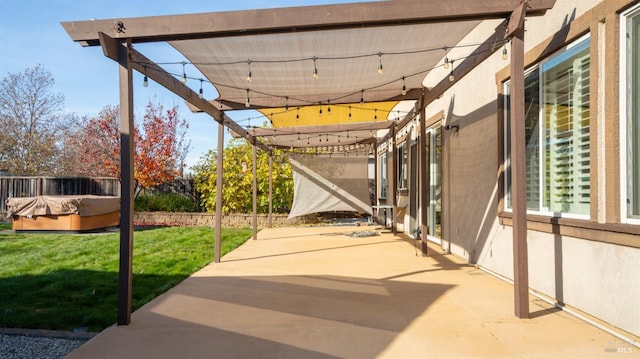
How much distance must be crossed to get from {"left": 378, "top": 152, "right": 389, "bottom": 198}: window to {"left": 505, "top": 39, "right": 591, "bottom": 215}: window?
771 centimetres

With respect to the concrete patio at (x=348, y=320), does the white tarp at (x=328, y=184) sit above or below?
above

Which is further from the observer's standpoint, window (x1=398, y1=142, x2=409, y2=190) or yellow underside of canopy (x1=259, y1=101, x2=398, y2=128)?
window (x1=398, y1=142, x2=409, y2=190)

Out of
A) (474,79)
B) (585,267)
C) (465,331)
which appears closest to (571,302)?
(585,267)

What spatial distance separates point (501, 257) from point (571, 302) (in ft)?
4.16

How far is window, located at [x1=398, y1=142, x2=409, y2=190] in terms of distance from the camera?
984cm

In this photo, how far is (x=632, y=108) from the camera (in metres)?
2.86

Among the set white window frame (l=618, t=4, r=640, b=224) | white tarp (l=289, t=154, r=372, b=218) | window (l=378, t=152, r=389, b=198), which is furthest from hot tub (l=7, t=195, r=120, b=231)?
white window frame (l=618, t=4, r=640, b=224)

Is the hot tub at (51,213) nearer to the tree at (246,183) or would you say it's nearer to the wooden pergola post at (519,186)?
the tree at (246,183)

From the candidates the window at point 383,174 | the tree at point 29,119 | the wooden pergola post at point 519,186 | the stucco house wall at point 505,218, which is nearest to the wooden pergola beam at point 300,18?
the wooden pergola post at point 519,186

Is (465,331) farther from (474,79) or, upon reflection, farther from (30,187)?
(30,187)

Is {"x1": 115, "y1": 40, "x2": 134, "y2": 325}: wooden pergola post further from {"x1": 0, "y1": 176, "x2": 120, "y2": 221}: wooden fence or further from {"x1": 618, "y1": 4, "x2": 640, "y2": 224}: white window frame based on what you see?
{"x1": 0, "y1": 176, "x2": 120, "y2": 221}: wooden fence

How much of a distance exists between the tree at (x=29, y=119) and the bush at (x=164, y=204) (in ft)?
24.0

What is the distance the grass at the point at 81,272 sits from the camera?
356 centimetres

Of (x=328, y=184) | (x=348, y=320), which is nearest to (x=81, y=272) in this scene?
(x=348, y=320)
